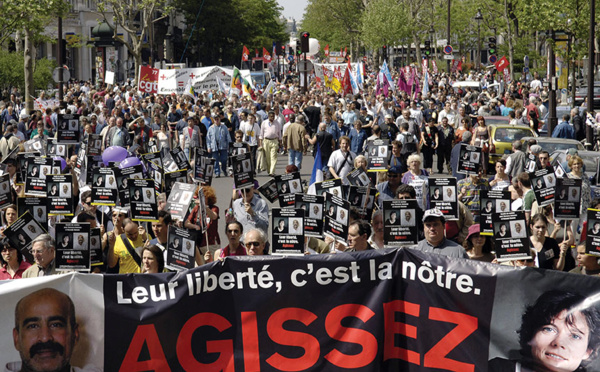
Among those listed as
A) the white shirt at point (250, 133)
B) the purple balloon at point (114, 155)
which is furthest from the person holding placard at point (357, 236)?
the white shirt at point (250, 133)

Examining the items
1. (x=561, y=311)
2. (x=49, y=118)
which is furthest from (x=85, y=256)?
(x=49, y=118)

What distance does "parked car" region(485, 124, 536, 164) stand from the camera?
22.9 meters

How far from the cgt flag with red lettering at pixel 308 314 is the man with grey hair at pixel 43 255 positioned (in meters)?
1.69

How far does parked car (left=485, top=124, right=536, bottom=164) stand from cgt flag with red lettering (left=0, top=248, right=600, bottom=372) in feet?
53.7

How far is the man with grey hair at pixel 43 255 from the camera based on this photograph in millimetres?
8133

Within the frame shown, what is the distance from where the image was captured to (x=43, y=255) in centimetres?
813

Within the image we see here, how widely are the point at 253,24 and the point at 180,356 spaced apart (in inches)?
3495

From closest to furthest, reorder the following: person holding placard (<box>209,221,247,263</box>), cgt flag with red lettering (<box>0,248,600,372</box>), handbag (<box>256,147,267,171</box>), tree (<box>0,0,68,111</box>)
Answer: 1. cgt flag with red lettering (<box>0,248,600,372</box>)
2. person holding placard (<box>209,221,247,263</box>)
3. handbag (<box>256,147,267,171</box>)
4. tree (<box>0,0,68,111</box>)

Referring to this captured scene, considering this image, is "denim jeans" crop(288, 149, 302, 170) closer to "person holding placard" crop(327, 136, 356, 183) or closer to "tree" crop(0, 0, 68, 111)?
"person holding placard" crop(327, 136, 356, 183)

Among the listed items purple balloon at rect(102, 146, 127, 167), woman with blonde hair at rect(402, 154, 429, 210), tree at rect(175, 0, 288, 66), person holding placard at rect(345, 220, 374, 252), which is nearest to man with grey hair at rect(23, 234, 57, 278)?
person holding placard at rect(345, 220, 374, 252)

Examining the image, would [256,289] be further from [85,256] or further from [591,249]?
[591,249]

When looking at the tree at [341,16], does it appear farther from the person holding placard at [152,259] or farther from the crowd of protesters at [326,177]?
the person holding placard at [152,259]

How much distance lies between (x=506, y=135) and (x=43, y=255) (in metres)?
16.7

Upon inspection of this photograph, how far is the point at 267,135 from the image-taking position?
23.0 metres
